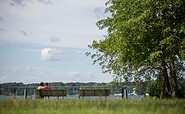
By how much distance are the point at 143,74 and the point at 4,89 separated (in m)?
12.2

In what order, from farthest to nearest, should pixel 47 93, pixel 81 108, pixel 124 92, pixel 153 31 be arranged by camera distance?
pixel 124 92 < pixel 47 93 < pixel 153 31 < pixel 81 108

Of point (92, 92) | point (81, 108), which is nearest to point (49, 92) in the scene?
point (92, 92)

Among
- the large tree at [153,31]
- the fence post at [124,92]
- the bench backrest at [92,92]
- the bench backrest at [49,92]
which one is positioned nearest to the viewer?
the large tree at [153,31]

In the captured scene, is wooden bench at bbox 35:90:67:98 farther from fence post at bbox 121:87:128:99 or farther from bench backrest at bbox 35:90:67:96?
fence post at bbox 121:87:128:99

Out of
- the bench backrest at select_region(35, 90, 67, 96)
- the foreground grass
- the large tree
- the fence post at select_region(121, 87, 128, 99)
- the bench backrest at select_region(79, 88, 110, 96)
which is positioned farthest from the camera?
the fence post at select_region(121, 87, 128, 99)

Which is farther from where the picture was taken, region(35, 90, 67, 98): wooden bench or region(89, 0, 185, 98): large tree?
region(35, 90, 67, 98): wooden bench

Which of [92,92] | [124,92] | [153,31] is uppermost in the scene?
[153,31]

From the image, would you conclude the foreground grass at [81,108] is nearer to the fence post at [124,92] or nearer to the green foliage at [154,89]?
the fence post at [124,92]

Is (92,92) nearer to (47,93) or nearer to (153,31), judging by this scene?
(47,93)

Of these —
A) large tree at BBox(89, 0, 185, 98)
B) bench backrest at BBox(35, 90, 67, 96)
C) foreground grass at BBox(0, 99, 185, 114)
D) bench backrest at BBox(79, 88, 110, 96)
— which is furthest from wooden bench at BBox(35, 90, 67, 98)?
foreground grass at BBox(0, 99, 185, 114)

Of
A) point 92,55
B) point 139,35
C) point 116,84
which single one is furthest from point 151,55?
point 92,55

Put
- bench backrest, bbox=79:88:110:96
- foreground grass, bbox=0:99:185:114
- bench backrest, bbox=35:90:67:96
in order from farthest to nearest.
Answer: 1. bench backrest, bbox=79:88:110:96
2. bench backrest, bbox=35:90:67:96
3. foreground grass, bbox=0:99:185:114

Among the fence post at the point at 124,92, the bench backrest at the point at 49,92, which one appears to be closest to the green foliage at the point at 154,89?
the fence post at the point at 124,92

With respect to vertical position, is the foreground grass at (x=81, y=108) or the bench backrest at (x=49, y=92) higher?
the bench backrest at (x=49, y=92)
